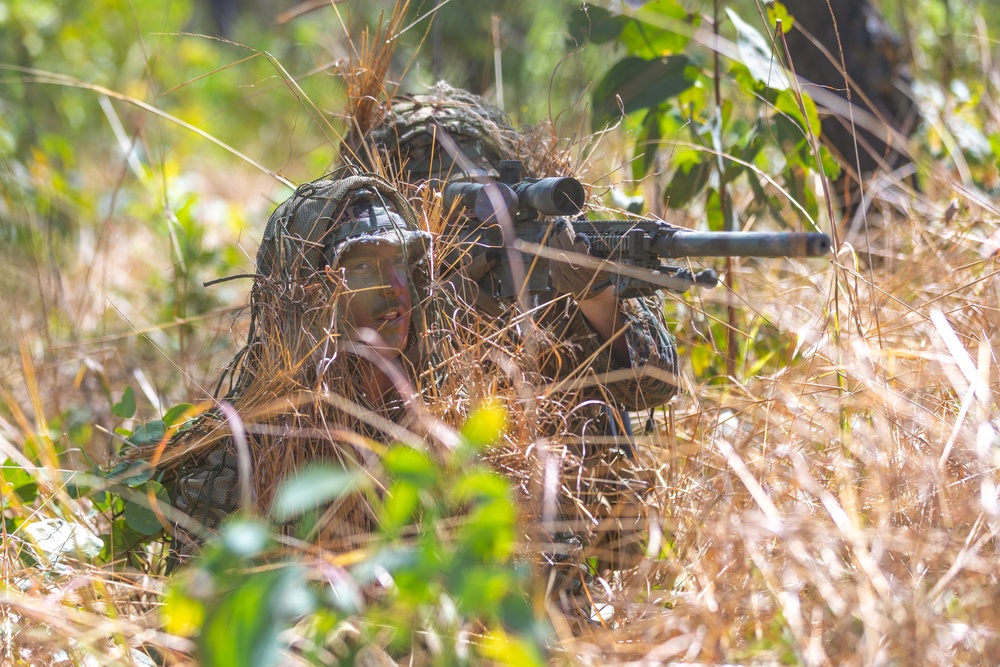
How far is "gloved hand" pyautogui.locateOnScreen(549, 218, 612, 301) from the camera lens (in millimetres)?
1683

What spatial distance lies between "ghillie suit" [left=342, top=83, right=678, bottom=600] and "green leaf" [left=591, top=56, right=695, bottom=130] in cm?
24

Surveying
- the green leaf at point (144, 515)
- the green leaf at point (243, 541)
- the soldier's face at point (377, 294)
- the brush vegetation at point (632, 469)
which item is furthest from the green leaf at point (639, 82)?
the green leaf at point (243, 541)

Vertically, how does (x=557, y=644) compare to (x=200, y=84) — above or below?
below

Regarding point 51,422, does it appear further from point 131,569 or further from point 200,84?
point 200,84

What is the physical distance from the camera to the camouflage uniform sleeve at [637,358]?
5.83 feet

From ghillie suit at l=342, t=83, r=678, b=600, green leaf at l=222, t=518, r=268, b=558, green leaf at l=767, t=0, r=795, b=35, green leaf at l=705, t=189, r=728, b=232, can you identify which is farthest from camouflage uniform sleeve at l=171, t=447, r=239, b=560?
green leaf at l=767, t=0, r=795, b=35

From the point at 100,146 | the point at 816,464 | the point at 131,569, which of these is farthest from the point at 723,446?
the point at 100,146

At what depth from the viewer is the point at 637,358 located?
1793mm

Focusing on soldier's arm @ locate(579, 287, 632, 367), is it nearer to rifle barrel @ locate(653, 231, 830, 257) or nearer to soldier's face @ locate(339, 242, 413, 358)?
rifle barrel @ locate(653, 231, 830, 257)

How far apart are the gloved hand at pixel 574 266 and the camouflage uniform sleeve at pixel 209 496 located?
0.70 m

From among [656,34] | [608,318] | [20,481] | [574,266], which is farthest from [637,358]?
[20,481]

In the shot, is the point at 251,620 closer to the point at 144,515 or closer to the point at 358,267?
the point at 358,267

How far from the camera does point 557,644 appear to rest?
1250 mm

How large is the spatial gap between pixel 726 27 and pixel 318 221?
2.72 metres
